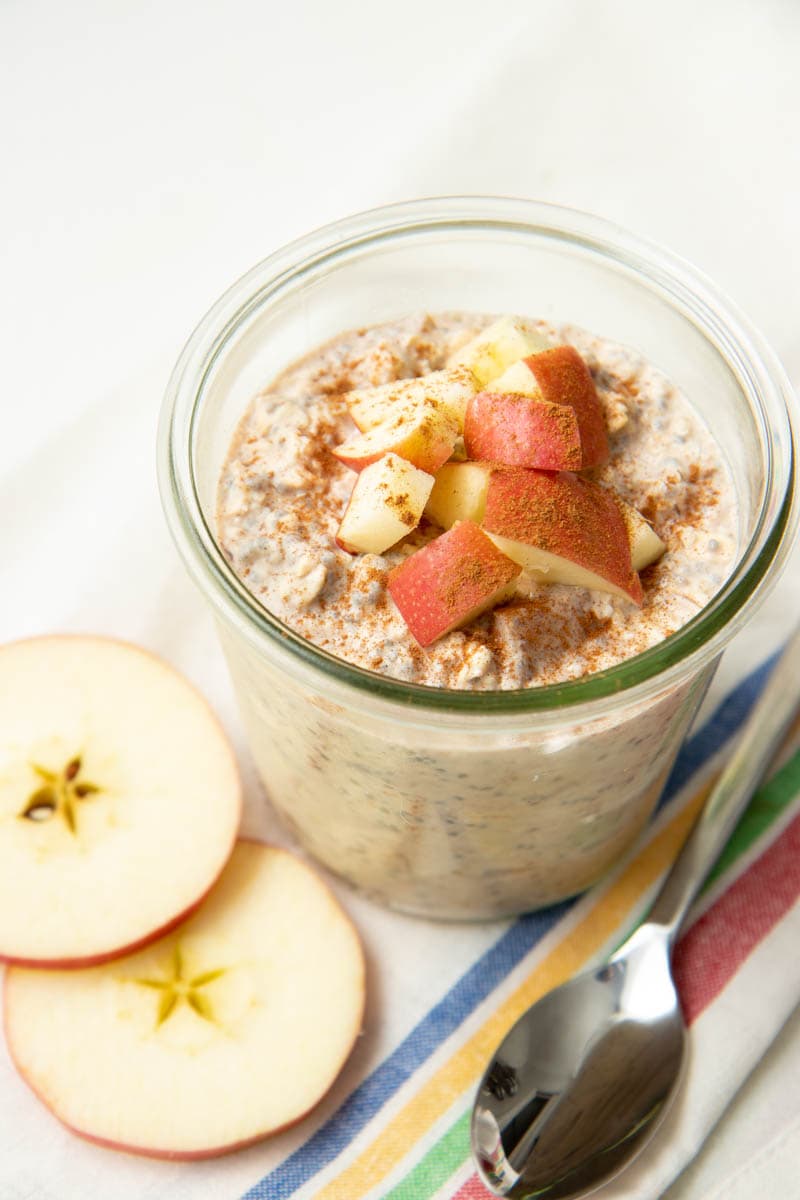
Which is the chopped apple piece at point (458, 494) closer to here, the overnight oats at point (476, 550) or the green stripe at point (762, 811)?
A: the overnight oats at point (476, 550)

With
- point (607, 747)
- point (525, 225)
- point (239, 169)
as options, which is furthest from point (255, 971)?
point (239, 169)

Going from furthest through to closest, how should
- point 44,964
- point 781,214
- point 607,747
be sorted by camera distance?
point 781,214
point 44,964
point 607,747

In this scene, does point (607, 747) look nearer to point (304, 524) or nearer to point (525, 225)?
point (304, 524)

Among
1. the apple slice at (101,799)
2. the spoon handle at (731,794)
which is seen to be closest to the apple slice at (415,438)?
the apple slice at (101,799)

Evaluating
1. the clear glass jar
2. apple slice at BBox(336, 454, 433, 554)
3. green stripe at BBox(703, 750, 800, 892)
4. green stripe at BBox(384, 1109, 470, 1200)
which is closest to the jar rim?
the clear glass jar

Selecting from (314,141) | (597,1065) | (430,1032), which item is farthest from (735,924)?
(314,141)

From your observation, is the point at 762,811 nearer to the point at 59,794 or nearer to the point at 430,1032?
the point at 430,1032

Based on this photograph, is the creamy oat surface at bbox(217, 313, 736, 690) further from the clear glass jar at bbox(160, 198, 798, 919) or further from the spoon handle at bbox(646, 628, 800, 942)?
the spoon handle at bbox(646, 628, 800, 942)
